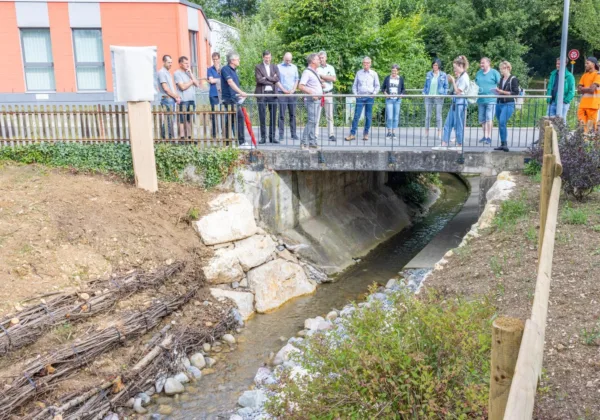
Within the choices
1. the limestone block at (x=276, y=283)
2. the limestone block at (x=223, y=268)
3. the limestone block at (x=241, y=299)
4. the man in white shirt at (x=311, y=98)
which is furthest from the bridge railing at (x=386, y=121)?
the limestone block at (x=241, y=299)

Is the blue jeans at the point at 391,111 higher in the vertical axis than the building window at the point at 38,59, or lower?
lower

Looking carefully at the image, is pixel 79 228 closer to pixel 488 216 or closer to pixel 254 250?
pixel 254 250

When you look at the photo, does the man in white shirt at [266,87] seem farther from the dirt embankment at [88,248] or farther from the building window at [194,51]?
the building window at [194,51]

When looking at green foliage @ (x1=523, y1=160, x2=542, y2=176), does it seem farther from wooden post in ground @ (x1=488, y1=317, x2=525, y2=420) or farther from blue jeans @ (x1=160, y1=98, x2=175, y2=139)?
wooden post in ground @ (x1=488, y1=317, x2=525, y2=420)

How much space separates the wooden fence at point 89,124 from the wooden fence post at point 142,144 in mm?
891

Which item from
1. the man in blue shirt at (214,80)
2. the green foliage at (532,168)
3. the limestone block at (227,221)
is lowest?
the limestone block at (227,221)

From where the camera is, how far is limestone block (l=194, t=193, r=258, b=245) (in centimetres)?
1137

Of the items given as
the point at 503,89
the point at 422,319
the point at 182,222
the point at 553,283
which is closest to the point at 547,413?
the point at 422,319

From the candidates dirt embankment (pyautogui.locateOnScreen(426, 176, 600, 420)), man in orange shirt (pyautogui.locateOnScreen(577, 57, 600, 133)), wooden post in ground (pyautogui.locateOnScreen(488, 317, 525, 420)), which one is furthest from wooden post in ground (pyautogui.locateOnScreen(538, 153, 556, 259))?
man in orange shirt (pyautogui.locateOnScreen(577, 57, 600, 133))

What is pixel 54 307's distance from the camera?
8.05 metres

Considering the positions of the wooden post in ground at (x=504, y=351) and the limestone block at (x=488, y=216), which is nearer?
the wooden post in ground at (x=504, y=351)

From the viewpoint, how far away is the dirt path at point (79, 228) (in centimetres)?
870

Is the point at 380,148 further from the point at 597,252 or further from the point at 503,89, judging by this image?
the point at 597,252

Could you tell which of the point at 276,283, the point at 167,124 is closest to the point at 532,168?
the point at 276,283
